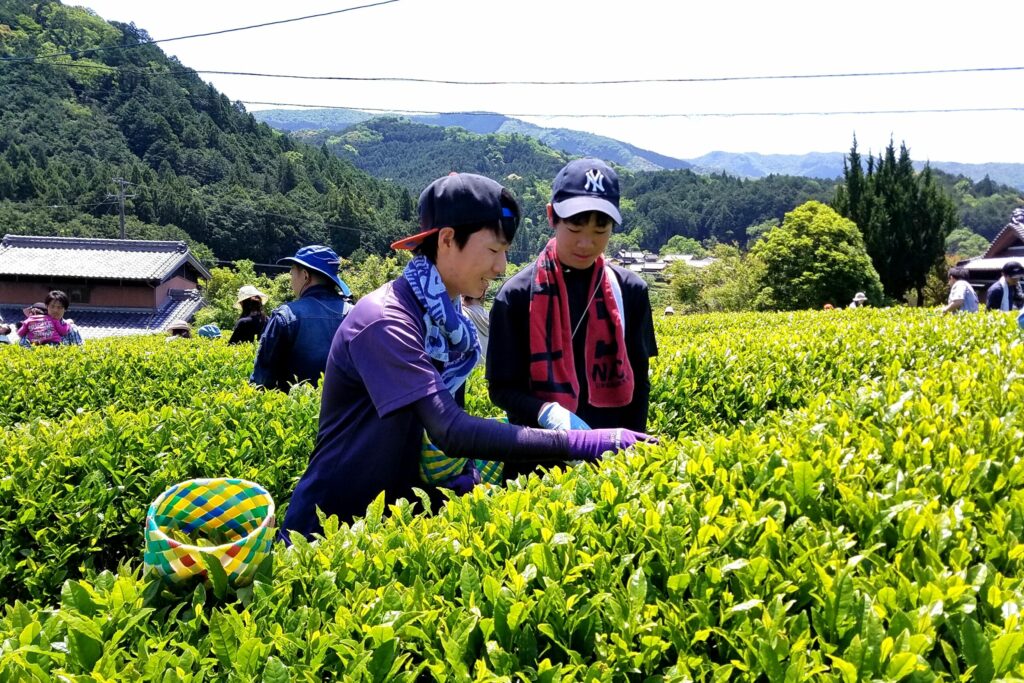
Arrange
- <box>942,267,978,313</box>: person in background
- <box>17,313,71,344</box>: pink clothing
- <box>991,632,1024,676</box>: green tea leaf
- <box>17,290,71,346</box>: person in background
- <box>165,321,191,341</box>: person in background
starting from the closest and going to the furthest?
<box>991,632,1024,676</box>: green tea leaf
<box>17,290,71,346</box>: person in background
<box>17,313,71,344</box>: pink clothing
<box>942,267,978,313</box>: person in background
<box>165,321,191,341</box>: person in background

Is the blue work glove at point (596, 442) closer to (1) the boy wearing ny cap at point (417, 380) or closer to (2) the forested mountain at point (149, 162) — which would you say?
(1) the boy wearing ny cap at point (417, 380)

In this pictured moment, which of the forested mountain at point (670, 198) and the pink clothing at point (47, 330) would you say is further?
the forested mountain at point (670, 198)

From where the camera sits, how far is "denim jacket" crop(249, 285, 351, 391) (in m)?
4.72

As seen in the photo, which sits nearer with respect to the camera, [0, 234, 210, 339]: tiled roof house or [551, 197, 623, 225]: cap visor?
[551, 197, 623, 225]: cap visor

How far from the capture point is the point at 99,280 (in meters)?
38.1

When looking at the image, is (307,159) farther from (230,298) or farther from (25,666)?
(25,666)

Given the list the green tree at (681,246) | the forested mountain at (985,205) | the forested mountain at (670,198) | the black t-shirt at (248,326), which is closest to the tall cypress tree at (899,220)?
the black t-shirt at (248,326)

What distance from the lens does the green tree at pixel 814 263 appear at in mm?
33031

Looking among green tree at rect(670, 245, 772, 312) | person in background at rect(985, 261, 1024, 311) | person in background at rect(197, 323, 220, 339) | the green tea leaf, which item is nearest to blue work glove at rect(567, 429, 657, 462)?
the green tea leaf

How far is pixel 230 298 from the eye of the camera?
39281 mm

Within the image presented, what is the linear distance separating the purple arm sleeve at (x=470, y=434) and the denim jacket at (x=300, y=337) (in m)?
2.86

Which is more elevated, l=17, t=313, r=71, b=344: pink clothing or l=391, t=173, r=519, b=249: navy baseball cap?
l=391, t=173, r=519, b=249: navy baseball cap

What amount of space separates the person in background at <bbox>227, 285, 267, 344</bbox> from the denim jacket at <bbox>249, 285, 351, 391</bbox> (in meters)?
2.81

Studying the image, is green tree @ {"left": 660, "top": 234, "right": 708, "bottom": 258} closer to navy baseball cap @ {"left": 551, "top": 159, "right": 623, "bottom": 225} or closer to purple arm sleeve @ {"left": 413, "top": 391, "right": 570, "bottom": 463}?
navy baseball cap @ {"left": 551, "top": 159, "right": 623, "bottom": 225}
